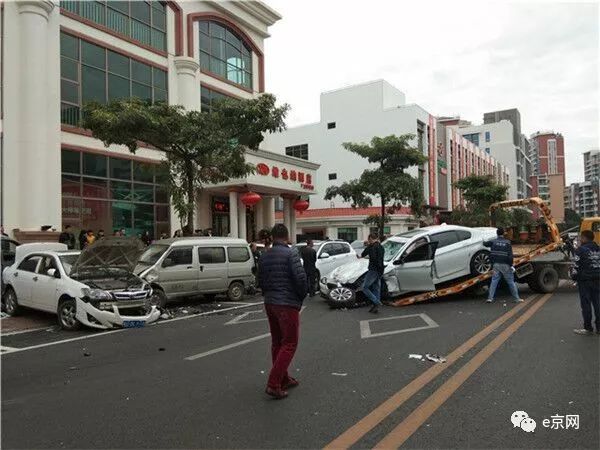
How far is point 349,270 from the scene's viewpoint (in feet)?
39.2

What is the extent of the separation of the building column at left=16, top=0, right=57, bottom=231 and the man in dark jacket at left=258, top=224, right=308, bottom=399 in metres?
14.2

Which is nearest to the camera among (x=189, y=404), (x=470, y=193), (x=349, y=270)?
(x=189, y=404)

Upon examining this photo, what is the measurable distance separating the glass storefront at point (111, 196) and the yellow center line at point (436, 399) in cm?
A: 1243

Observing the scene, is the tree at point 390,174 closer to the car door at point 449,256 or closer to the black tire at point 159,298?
the car door at point 449,256

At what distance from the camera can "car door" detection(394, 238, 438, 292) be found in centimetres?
1155

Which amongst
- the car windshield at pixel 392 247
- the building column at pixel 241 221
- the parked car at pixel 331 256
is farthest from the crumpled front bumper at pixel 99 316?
the building column at pixel 241 221

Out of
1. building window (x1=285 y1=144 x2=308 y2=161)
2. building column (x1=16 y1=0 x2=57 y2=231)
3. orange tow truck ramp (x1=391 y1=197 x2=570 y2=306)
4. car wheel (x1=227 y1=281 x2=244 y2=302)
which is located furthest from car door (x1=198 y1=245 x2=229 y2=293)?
building window (x1=285 y1=144 x2=308 y2=161)

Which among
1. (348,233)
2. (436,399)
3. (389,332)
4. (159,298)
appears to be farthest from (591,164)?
(436,399)

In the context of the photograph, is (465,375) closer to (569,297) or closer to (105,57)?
(569,297)

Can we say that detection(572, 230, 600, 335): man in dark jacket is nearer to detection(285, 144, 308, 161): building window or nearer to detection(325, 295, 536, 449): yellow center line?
detection(325, 295, 536, 449): yellow center line

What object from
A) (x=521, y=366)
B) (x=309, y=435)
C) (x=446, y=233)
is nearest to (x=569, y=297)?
(x=446, y=233)

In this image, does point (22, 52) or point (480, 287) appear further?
point (22, 52)

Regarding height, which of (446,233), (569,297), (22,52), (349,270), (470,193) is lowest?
(569,297)

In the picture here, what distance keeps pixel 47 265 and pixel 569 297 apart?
1154 cm
